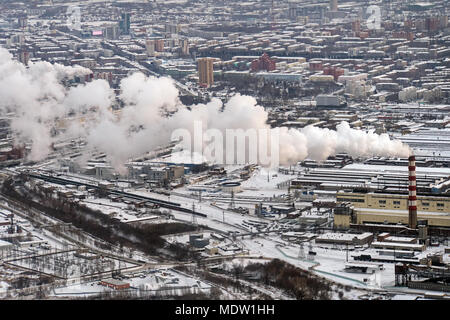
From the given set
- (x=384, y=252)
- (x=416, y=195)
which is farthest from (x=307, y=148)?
(x=384, y=252)

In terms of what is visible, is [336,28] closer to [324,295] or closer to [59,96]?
[59,96]

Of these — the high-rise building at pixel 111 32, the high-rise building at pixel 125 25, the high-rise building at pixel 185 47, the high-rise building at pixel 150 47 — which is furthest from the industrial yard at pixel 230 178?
the high-rise building at pixel 125 25

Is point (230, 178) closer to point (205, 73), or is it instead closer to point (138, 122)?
point (138, 122)

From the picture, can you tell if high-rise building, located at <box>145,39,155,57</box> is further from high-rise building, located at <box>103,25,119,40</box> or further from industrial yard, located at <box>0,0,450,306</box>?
high-rise building, located at <box>103,25,119,40</box>

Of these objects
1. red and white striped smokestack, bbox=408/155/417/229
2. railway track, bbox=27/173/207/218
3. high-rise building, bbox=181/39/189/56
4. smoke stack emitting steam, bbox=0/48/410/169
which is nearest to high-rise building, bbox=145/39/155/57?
high-rise building, bbox=181/39/189/56

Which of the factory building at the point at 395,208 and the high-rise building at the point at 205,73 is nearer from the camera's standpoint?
the factory building at the point at 395,208

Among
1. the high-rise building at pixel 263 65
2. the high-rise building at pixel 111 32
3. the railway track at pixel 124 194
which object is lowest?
the railway track at pixel 124 194

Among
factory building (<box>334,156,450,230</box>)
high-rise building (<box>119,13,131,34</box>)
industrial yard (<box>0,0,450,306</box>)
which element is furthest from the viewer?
high-rise building (<box>119,13,131,34</box>)

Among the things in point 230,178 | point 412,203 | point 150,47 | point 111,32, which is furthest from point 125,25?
point 412,203

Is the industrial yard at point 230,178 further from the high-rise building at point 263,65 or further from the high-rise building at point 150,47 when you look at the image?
the high-rise building at point 150,47
